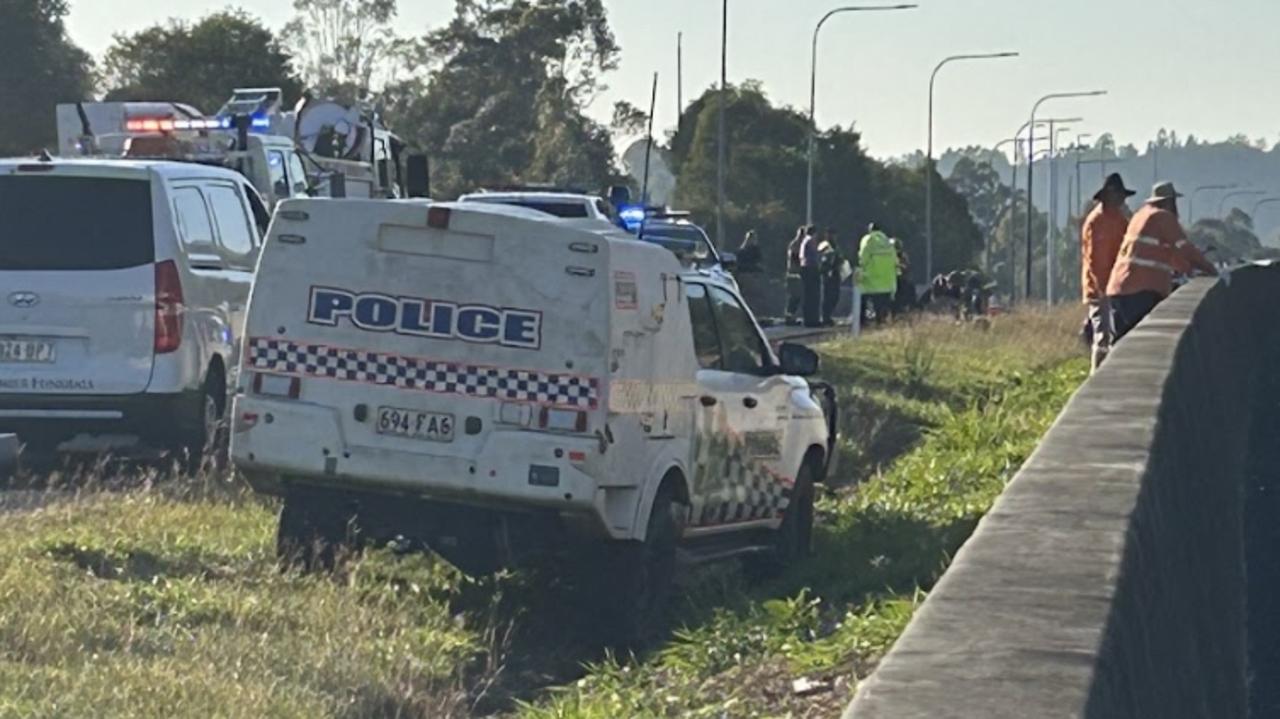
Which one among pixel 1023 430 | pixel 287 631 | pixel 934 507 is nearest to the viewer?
pixel 287 631

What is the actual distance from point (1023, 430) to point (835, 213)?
2970 inches

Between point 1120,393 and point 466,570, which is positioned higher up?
point 1120,393

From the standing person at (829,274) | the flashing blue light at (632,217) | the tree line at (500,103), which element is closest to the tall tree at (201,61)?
the tree line at (500,103)

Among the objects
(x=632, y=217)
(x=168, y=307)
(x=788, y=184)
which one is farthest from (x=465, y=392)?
(x=788, y=184)

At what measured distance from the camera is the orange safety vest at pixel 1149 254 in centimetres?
1919

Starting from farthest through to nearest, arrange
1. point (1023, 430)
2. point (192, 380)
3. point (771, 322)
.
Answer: point (771, 322)
point (1023, 430)
point (192, 380)

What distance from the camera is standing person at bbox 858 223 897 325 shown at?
3731cm

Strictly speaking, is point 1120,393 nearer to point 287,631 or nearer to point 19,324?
point 287,631

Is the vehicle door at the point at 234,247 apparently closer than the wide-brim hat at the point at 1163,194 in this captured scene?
Yes

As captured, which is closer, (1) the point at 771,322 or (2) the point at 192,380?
(2) the point at 192,380

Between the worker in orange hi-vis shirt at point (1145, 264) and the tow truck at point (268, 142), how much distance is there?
7204mm

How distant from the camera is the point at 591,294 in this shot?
35.2ft

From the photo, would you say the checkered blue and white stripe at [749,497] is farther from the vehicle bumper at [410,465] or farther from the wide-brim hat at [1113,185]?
the wide-brim hat at [1113,185]

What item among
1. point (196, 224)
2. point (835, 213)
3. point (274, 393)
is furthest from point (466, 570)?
point (835, 213)
